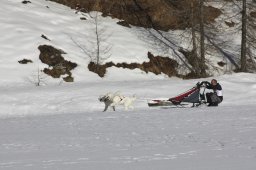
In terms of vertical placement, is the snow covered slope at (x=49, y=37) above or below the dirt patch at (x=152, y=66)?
above

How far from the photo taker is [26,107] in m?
17.9

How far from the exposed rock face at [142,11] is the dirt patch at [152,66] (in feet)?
16.6

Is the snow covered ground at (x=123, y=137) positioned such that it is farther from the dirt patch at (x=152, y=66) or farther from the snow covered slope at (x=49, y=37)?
the dirt patch at (x=152, y=66)

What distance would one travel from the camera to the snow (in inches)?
290

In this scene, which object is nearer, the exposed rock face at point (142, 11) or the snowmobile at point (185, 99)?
the snowmobile at point (185, 99)

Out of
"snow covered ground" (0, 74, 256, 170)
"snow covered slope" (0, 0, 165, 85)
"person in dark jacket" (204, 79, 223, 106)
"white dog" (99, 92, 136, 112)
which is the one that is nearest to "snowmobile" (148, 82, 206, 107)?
"person in dark jacket" (204, 79, 223, 106)

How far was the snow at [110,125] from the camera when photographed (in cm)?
737

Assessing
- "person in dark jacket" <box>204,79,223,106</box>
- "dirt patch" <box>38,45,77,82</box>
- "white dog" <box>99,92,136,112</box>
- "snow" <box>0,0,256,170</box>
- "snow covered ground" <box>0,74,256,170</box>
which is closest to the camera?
"snow covered ground" <box>0,74,256,170</box>

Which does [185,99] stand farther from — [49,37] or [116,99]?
[49,37]

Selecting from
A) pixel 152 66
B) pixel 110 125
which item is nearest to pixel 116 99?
pixel 110 125

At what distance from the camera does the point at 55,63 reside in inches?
1066

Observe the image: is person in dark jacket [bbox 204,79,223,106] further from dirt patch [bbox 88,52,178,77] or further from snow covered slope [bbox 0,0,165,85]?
dirt patch [bbox 88,52,178,77]

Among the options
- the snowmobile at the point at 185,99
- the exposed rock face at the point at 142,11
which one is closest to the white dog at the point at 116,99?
the snowmobile at the point at 185,99

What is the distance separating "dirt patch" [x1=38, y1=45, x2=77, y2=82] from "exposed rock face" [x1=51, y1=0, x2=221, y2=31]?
26.1 feet
